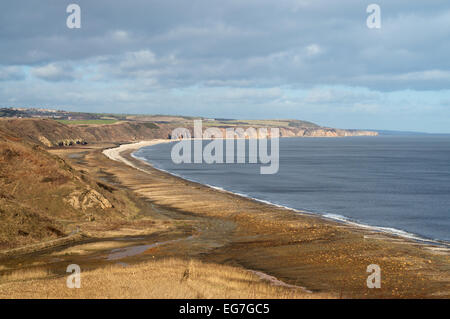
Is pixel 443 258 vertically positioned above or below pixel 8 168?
below

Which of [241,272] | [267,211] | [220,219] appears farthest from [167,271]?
[267,211]

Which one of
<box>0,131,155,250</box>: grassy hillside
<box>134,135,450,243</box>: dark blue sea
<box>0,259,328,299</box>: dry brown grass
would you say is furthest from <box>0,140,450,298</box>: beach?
<box>134,135,450,243</box>: dark blue sea

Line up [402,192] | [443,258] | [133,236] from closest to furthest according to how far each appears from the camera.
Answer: [443,258]
[133,236]
[402,192]

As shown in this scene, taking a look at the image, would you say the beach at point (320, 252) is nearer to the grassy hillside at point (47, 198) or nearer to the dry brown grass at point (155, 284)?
the dry brown grass at point (155, 284)

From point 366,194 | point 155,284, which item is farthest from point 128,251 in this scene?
point 366,194

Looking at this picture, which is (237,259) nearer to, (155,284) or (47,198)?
(155,284)

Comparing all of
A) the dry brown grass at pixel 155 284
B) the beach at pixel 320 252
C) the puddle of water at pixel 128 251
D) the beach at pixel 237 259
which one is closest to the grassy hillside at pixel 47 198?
the beach at pixel 237 259

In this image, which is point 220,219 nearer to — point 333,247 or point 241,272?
point 333,247

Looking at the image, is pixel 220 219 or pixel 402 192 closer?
pixel 220 219
